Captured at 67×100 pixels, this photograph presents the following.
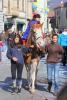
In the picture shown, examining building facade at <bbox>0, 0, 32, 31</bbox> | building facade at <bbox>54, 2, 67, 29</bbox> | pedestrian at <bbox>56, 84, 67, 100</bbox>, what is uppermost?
pedestrian at <bbox>56, 84, 67, 100</bbox>

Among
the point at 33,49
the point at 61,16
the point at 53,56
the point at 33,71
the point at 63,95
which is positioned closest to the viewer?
the point at 63,95

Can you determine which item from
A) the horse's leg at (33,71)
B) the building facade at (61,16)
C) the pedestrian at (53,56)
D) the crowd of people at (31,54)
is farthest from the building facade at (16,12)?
the building facade at (61,16)

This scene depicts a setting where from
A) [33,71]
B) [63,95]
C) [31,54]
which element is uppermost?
[63,95]

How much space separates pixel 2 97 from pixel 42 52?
4.58ft

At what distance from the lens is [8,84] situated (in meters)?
10.9

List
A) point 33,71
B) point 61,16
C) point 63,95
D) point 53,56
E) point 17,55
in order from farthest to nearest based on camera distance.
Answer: point 61,16, point 33,71, point 17,55, point 53,56, point 63,95

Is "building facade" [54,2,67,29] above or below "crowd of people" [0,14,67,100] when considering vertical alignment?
below

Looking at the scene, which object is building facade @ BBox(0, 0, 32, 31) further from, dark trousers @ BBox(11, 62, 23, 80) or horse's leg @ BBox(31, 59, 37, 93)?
dark trousers @ BBox(11, 62, 23, 80)

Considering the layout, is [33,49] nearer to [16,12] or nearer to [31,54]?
[31,54]

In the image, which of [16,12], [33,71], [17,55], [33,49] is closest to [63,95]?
[17,55]

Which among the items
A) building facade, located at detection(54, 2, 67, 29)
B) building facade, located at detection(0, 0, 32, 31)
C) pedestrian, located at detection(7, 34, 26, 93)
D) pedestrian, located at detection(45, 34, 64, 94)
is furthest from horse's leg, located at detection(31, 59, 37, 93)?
building facade, located at detection(54, 2, 67, 29)

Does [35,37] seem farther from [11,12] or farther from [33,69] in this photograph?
[11,12]

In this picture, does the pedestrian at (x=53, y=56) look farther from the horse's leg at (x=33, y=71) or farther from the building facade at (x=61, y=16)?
the building facade at (x=61, y=16)

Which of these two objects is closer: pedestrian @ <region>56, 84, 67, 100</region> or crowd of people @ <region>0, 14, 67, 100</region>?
pedestrian @ <region>56, 84, 67, 100</region>
